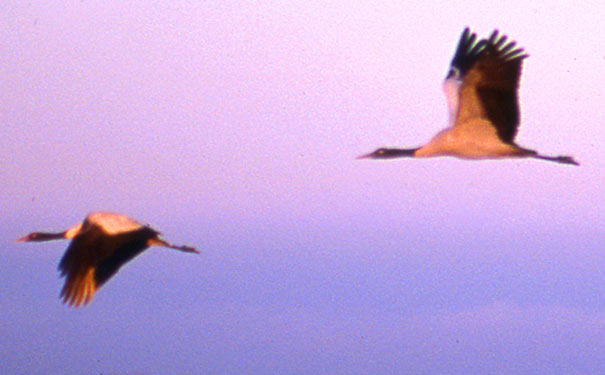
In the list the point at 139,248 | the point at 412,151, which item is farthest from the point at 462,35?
the point at 139,248

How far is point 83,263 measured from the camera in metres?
13.8

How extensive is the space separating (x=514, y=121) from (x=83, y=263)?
191 inches

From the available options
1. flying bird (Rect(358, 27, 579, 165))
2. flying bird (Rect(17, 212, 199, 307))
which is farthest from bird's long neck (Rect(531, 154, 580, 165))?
flying bird (Rect(17, 212, 199, 307))

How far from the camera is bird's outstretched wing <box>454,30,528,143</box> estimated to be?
13805 mm

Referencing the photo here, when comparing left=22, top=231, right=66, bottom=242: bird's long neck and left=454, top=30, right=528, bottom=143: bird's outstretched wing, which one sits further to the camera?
left=22, top=231, right=66, bottom=242: bird's long neck

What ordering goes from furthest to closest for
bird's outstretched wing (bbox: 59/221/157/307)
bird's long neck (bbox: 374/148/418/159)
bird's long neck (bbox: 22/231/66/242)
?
1. bird's long neck (bbox: 22/231/66/242)
2. bird's long neck (bbox: 374/148/418/159)
3. bird's outstretched wing (bbox: 59/221/157/307)

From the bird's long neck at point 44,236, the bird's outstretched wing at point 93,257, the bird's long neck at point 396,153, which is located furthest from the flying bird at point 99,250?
the bird's long neck at point 396,153

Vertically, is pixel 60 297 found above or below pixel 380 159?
below

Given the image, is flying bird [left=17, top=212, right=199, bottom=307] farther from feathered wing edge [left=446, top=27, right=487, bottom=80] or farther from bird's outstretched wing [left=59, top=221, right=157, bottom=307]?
feathered wing edge [left=446, top=27, right=487, bottom=80]

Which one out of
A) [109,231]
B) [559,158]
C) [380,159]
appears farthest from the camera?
[380,159]

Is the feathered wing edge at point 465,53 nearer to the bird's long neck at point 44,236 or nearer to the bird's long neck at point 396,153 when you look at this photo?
the bird's long neck at point 396,153

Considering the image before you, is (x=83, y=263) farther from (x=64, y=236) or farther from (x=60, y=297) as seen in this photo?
(x=64, y=236)

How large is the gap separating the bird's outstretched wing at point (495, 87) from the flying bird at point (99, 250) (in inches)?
143

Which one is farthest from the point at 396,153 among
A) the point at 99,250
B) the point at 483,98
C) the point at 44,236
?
the point at 44,236
